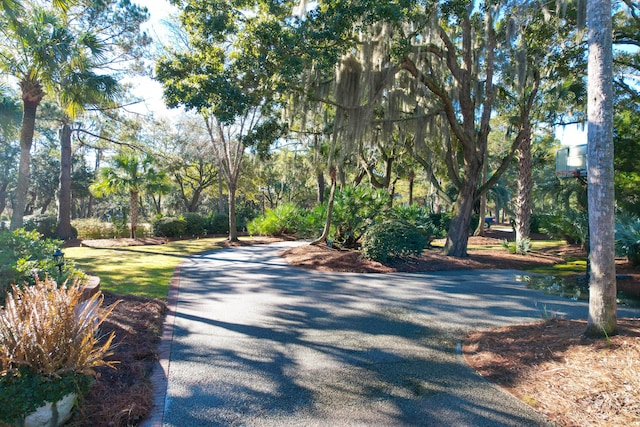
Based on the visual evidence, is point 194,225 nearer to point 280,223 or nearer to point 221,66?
point 280,223

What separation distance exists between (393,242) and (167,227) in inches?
589

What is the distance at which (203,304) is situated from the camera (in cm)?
680

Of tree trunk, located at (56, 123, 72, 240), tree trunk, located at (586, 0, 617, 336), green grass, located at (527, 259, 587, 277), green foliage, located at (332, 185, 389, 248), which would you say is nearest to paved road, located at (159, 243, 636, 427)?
tree trunk, located at (586, 0, 617, 336)

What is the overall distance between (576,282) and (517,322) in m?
4.51

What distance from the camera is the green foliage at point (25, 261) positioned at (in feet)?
15.2

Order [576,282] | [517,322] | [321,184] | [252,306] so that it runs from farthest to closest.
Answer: [321,184] < [576,282] < [252,306] < [517,322]

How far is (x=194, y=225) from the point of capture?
75.7ft

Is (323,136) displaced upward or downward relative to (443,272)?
upward

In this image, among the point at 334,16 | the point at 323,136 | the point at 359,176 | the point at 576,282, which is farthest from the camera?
the point at 359,176

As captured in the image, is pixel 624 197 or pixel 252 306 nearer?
pixel 252 306

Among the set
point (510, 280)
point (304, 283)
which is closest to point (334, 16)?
point (304, 283)

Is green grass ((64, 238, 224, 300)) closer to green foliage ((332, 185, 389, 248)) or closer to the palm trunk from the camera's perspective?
the palm trunk

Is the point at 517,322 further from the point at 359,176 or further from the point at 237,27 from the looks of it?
the point at 359,176

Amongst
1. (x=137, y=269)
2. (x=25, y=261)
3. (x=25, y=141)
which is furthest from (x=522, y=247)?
(x=25, y=141)
